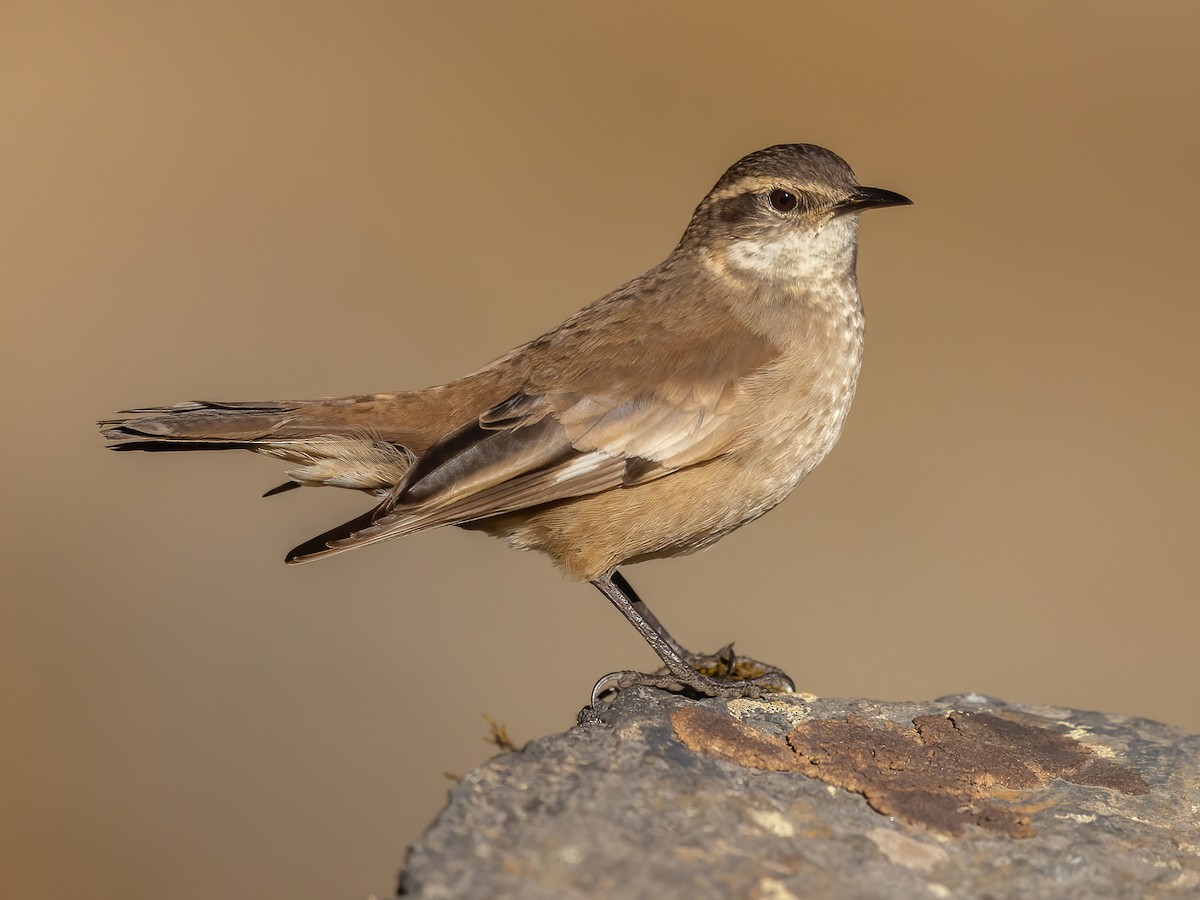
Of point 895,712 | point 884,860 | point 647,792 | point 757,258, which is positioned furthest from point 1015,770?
point 757,258

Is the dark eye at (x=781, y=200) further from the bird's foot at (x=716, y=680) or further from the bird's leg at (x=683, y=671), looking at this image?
the bird's foot at (x=716, y=680)

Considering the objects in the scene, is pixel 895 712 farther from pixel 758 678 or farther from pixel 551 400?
pixel 551 400

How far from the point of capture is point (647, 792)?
3.62 m

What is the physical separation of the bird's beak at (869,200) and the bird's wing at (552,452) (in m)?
1.10

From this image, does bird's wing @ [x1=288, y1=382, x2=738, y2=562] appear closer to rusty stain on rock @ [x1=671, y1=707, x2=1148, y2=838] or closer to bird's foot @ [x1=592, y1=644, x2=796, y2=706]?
bird's foot @ [x1=592, y1=644, x2=796, y2=706]

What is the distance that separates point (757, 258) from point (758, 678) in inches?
75.3

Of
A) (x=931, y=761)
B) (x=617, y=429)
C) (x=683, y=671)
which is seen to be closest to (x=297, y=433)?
(x=617, y=429)

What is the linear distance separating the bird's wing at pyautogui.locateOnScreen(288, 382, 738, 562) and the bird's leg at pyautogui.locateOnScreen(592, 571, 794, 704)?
58cm

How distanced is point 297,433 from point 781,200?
7.94ft

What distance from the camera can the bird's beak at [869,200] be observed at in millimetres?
5586

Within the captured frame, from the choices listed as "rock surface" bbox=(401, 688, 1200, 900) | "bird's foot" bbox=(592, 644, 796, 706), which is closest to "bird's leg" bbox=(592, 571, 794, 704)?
"bird's foot" bbox=(592, 644, 796, 706)

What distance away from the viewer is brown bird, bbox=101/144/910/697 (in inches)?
198

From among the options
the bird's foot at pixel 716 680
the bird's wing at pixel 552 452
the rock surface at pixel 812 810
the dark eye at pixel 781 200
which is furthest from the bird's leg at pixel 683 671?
the dark eye at pixel 781 200

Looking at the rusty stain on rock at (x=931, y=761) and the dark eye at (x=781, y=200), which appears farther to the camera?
the dark eye at (x=781, y=200)
